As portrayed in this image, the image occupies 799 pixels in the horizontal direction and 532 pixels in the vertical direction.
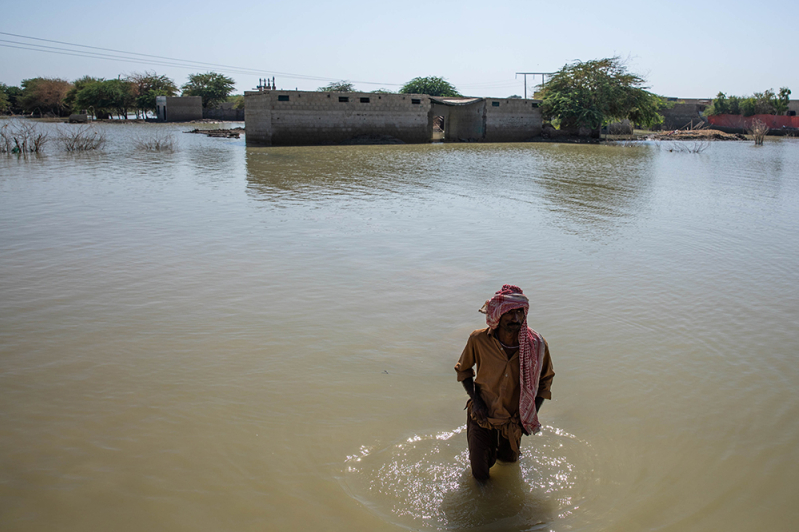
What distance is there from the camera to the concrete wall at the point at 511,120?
129ft

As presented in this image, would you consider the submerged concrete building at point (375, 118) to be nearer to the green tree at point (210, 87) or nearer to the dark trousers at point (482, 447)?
the dark trousers at point (482, 447)

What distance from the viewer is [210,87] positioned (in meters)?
82.0

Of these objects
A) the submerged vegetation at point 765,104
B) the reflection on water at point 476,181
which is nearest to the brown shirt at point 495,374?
the reflection on water at point 476,181

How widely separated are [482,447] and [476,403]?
31 cm

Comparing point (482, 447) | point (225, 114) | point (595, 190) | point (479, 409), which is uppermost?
point (225, 114)

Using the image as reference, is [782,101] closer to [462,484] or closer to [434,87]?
[434,87]

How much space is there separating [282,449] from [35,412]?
1838 mm

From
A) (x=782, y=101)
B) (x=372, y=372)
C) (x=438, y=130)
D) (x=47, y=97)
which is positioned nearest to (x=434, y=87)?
(x=438, y=130)

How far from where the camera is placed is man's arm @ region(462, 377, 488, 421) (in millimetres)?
3000

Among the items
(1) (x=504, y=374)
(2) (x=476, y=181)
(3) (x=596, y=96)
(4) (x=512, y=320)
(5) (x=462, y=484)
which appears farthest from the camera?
(3) (x=596, y=96)

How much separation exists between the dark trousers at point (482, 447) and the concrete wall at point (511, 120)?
124 ft

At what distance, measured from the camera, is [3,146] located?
22.5 m

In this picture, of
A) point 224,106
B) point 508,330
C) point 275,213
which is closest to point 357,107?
point 275,213

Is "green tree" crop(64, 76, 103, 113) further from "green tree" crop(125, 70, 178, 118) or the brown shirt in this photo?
the brown shirt
